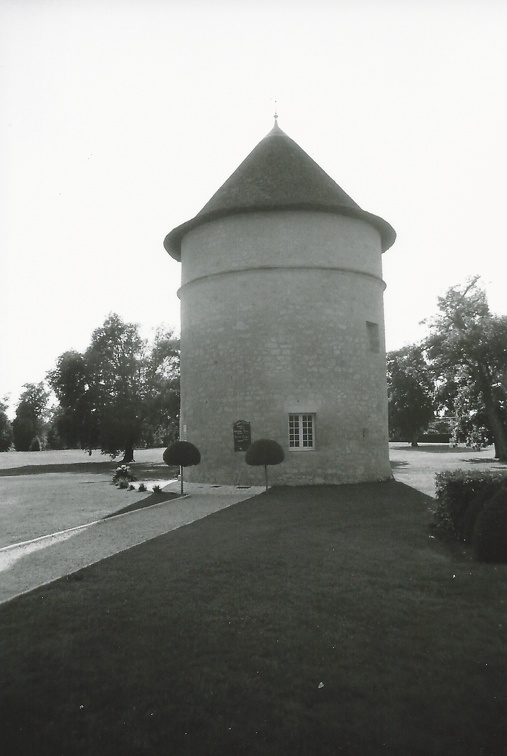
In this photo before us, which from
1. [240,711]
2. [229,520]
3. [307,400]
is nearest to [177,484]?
[307,400]

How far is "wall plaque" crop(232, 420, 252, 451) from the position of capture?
17969 millimetres

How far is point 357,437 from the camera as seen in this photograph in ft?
60.4

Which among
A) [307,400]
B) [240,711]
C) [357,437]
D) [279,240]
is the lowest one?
[240,711]

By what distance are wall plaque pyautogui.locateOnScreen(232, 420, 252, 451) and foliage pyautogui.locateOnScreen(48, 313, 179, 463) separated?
64.0 ft

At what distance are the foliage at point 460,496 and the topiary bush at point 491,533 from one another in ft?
1.92

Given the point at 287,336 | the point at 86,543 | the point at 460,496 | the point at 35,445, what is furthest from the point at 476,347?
the point at 35,445

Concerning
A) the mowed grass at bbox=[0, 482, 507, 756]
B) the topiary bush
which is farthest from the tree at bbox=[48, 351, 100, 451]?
the topiary bush

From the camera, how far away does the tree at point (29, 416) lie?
251 feet

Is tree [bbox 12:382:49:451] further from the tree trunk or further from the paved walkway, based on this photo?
the paved walkway

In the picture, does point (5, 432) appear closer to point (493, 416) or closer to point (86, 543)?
point (493, 416)

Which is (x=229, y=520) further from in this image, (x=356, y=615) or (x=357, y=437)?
(x=357, y=437)

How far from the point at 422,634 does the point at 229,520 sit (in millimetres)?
6479

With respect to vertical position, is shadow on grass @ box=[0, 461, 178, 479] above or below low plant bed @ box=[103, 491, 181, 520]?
above

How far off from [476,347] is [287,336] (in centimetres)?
1806
